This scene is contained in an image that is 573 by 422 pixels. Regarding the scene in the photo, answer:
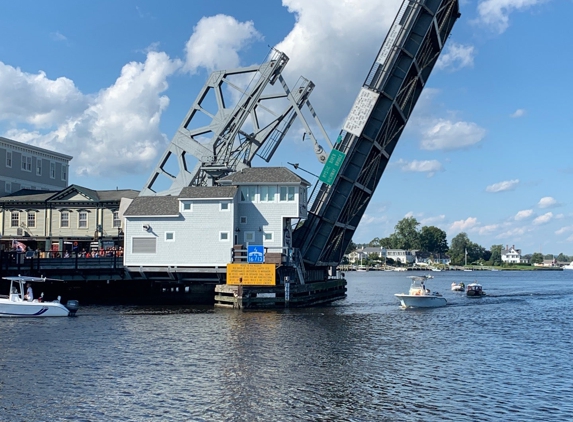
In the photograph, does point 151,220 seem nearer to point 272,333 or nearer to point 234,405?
point 272,333

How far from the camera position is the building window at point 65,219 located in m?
53.8

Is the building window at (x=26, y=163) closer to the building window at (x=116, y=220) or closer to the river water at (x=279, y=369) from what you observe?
the building window at (x=116, y=220)

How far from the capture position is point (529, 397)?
19344 mm

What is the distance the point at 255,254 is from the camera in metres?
40.3

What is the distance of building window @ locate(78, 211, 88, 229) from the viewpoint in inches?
2105

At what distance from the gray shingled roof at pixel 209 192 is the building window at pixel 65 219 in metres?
15.0

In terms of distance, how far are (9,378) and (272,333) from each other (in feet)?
39.9

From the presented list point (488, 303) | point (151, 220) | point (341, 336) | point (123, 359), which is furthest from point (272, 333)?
point (488, 303)

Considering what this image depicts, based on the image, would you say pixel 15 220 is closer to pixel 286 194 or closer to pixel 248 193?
pixel 248 193

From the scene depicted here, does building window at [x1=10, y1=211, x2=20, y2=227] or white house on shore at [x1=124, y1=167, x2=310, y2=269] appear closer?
white house on shore at [x1=124, y1=167, x2=310, y2=269]

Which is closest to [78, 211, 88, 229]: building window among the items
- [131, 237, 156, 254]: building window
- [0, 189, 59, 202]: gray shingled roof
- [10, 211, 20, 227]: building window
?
[0, 189, 59, 202]: gray shingled roof

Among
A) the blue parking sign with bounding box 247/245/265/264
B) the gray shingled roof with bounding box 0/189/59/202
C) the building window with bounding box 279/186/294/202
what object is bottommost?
the blue parking sign with bounding box 247/245/265/264

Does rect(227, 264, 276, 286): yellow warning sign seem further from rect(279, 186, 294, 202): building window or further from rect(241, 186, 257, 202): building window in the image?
rect(241, 186, 257, 202): building window

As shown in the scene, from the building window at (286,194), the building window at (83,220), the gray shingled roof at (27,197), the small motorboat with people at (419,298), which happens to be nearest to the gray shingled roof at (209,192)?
the building window at (286,194)
